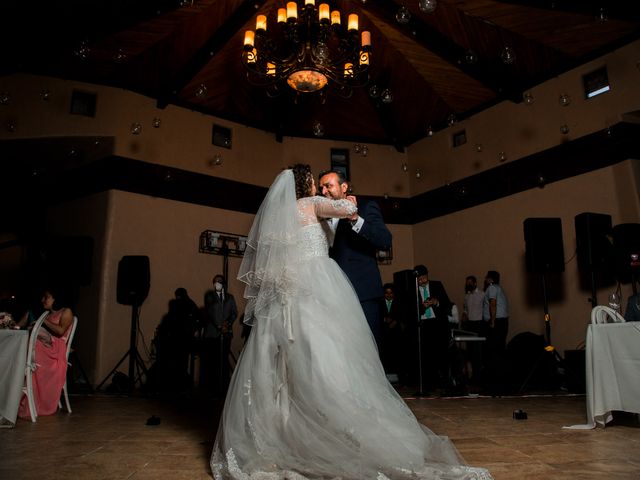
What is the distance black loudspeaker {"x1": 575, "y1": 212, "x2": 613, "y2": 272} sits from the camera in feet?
18.7

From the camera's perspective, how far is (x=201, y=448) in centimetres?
309

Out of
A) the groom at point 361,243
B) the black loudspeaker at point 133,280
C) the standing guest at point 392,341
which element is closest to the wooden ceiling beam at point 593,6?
the groom at point 361,243

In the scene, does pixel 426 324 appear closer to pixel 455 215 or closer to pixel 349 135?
pixel 455 215

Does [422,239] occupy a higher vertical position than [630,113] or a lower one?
lower

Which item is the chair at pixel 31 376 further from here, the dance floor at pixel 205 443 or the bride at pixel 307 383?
the bride at pixel 307 383

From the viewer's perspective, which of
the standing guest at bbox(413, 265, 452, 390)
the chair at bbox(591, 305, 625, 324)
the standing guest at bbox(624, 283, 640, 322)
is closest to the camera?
the chair at bbox(591, 305, 625, 324)

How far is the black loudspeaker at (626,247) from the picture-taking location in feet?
20.0

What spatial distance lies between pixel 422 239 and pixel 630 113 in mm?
4673

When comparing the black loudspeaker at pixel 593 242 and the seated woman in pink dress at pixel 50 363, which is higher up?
the black loudspeaker at pixel 593 242

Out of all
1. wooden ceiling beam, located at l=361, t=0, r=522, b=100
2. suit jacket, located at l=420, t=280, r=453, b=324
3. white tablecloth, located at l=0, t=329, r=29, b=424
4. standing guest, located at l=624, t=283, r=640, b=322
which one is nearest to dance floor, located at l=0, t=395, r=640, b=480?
white tablecloth, located at l=0, t=329, r=29, b=424

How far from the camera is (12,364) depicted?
4.41m

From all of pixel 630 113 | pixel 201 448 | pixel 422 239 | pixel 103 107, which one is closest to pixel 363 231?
pixel 201 448

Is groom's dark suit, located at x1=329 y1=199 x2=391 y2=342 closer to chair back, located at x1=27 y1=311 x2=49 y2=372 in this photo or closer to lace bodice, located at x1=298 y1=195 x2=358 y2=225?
lace bodice, located at x1=298 y1=195 x2=358 y2=225

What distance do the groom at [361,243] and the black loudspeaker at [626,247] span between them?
14.3 ft
